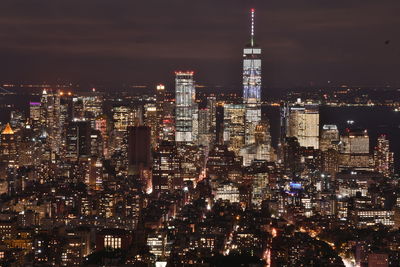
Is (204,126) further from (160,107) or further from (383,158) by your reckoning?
(383,158)

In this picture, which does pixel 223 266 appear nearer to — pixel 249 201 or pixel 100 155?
pixel 249 201

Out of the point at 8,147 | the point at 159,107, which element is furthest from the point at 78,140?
the point at 159,107

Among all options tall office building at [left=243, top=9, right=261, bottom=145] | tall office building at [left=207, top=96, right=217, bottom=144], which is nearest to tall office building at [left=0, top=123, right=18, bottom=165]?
tall office building at [left=207, top=96, right=217, bottom=144]

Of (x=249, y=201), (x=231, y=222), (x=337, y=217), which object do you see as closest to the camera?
(x=231, y=222)

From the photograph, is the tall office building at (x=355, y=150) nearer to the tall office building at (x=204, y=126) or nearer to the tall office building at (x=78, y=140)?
the tall office building at (x=204, y=126)

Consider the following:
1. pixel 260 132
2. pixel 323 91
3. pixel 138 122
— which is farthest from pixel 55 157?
pixel 323 91

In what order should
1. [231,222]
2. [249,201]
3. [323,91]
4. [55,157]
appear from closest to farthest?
[231,222] → [249,201] → [55,157] → [323,91]

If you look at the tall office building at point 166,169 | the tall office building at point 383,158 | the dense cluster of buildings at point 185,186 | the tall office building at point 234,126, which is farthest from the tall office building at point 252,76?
the tall office building at point 166,169
